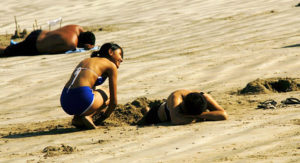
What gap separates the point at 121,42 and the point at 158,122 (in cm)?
606

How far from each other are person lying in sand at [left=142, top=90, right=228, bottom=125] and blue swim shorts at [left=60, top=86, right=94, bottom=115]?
58 centimetres

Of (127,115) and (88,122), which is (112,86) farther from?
(127,115)

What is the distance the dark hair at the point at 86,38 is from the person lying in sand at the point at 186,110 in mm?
5036

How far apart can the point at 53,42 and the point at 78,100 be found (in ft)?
18.2

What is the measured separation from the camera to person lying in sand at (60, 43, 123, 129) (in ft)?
19.4

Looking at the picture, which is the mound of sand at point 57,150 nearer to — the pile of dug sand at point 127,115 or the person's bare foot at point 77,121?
the person's bare foot at point 77,121

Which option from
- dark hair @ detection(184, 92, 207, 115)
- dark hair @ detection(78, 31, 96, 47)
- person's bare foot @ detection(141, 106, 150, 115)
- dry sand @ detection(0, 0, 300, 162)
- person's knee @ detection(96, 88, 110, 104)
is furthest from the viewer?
dark hair @ detection(78, 31, 96, 47)

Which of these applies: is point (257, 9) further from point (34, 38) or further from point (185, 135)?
point (185, 135)

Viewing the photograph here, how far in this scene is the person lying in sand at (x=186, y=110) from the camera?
225 inches

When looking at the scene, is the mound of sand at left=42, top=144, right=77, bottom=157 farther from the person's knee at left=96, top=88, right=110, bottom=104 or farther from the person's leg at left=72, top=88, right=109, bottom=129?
the person's knee at left=96, top=88, right=110, bottom=104

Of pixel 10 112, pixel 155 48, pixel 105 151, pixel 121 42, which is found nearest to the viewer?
pixel 105 151

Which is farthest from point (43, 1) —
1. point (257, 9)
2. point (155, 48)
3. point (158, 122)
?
point (158, 122)

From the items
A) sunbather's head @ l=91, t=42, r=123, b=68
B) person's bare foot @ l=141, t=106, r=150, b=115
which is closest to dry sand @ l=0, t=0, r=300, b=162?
person's bare foot @ l=141, t=106, r=150, b=115

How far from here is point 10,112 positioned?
7332 millimetres
